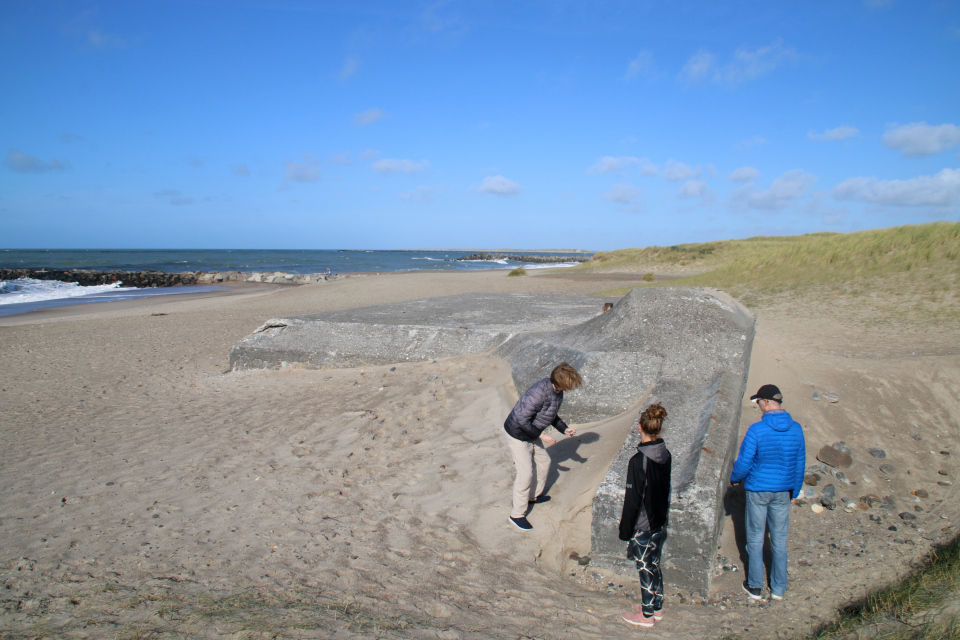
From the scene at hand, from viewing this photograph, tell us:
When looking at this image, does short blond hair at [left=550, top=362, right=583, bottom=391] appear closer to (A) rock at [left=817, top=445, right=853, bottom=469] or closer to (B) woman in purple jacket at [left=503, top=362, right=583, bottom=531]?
(B) woman in purple jacket at [left=503, top=362, right=583, bottom=531]

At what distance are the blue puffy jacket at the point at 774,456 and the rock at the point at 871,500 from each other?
159 centimetres

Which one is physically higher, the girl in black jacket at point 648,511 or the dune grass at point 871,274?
the dune grass at point 871,274

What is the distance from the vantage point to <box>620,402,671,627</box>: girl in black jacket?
2.99 meters

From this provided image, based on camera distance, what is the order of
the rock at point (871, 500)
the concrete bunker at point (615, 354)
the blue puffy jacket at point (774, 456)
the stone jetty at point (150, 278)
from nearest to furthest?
the blue puffy jacket at point (774, 456)
the concrete bunker at point (615, 354)
the rock at point (871, 500)
the stone jetty at point (150, 278)

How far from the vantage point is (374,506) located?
4.36 metres

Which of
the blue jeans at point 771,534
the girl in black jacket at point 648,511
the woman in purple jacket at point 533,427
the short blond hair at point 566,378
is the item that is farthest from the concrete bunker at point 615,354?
the short blond hair at point 566,378

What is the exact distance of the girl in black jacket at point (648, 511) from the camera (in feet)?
9.80

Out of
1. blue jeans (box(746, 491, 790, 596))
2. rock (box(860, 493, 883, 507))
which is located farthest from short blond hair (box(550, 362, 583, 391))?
rock (box(860, 493, 883, 507))

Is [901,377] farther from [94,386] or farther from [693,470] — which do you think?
[94,386]

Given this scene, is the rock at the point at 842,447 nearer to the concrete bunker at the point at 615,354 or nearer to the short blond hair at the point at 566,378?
the concrete bunker at the point at 615,354

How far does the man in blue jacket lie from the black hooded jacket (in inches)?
23.2

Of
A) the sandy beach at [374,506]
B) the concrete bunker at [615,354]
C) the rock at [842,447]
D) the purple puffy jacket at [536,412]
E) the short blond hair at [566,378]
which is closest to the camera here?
the sandy beach at [374,506]

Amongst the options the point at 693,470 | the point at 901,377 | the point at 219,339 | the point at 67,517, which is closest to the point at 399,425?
the point at 67,517

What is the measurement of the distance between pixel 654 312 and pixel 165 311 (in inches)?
676
